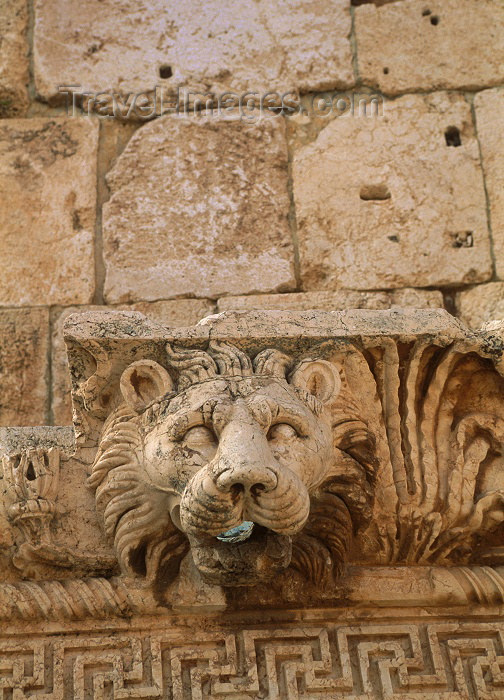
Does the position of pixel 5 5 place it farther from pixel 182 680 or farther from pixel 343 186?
pixel 182 680

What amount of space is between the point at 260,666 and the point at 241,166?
191cm

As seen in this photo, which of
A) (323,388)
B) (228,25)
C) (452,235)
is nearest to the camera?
(323,388)

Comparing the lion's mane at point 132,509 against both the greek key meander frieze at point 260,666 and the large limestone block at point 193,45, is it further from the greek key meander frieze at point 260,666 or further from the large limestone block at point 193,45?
the large limestone block at point 193,45

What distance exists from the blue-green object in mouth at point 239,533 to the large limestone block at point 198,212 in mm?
1301

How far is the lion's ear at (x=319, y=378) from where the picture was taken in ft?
10.3

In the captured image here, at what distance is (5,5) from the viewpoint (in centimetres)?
460

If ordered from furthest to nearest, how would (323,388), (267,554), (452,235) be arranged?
1. (452,235)
2. (323,388)
3. (267,554)

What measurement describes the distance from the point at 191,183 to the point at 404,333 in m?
1.33

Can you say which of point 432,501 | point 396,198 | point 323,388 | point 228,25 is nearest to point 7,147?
point 228,25

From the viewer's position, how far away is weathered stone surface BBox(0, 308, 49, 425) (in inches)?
151

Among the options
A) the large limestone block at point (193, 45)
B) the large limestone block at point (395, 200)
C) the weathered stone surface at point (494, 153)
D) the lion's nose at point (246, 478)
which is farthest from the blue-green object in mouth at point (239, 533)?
the large limestone block at point (193, 45)

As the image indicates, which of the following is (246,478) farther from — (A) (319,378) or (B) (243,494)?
(A) (319,378)

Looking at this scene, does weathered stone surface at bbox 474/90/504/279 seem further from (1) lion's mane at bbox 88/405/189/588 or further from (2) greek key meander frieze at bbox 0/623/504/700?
(1) lion's mane at bbox 88/405/189/588

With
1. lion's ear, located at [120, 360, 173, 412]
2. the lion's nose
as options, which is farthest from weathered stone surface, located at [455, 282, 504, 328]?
the lion's nose
